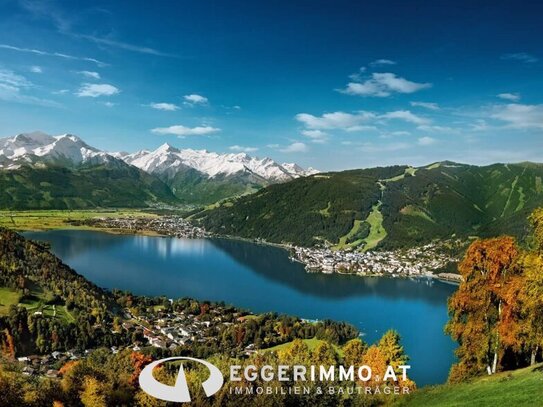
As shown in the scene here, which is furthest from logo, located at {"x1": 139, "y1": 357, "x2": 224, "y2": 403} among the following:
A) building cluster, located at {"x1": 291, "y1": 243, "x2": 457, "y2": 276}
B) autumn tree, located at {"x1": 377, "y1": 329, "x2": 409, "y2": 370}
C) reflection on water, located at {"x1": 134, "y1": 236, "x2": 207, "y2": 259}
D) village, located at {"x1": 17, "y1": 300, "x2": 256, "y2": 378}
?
reflection on water, located at {"x1": 134, "y1": 236, "x2": 207, "y2": 259}

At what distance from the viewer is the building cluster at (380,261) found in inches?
6083

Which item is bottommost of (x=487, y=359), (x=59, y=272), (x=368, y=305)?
(x=368, y=305)

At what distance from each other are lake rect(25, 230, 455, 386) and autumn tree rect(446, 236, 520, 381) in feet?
140

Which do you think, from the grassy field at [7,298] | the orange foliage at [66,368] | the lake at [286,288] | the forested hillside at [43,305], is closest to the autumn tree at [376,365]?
the orange foliage at [66,368]

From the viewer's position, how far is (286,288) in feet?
417

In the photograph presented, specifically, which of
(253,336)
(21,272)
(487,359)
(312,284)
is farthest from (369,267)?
(487,359)

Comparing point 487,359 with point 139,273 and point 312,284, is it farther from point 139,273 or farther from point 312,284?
point 139,273

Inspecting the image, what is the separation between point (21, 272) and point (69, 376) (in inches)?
2556

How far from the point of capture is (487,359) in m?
26.1

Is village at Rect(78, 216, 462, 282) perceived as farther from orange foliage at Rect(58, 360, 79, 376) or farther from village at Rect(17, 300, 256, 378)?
orange foliage at Rect(58, 360, 79, 376)

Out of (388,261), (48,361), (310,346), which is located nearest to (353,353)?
(310,346)

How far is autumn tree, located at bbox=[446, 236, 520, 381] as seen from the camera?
79.3 ft

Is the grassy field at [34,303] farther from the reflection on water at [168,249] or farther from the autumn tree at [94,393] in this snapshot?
the reflection on water at [168,249]

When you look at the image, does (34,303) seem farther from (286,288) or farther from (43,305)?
(286,288)
